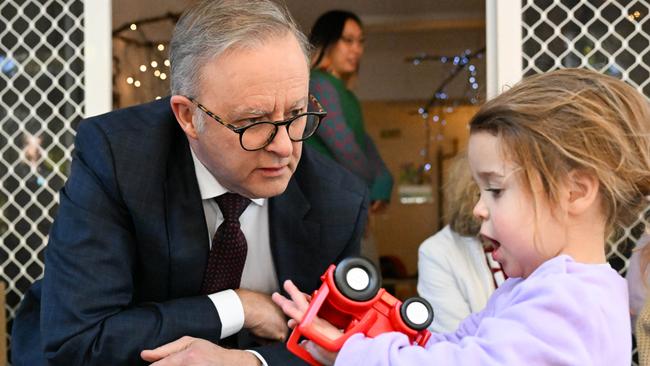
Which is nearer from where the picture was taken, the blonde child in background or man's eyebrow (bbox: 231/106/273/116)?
man's eyebrow (bbox: 231/106/273/116)

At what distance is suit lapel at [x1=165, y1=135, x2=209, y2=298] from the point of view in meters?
1.46

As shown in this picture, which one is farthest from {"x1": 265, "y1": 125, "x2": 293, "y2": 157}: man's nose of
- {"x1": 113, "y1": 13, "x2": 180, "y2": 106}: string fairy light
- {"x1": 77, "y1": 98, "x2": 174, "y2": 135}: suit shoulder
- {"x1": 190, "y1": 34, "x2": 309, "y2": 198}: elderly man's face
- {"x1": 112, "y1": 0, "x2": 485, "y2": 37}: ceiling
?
{"x1": 112, "y1": 0, "x2": 485, "y2": 37}: ceiling

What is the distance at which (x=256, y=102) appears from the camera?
133 centimetres

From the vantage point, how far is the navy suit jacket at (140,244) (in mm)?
1368

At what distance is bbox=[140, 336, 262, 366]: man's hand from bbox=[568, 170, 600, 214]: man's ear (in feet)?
2.02

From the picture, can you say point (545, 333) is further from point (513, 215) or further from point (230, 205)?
point (230, 205)

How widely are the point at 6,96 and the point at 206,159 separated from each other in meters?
1.16

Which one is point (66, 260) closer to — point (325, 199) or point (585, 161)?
point (325, 199)

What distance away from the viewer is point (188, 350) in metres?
1.33

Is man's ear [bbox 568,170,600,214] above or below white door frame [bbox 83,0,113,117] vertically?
below

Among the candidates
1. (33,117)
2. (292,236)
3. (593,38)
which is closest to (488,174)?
(292,236)

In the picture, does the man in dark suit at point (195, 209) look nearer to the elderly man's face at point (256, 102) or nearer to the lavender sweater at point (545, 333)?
the elderly man's face at point (256, 102)

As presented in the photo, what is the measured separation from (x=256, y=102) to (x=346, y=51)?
2.02m

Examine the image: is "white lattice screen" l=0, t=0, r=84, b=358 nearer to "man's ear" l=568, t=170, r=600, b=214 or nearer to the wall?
"man's ear" l=568, t=170, r=600, b=214
